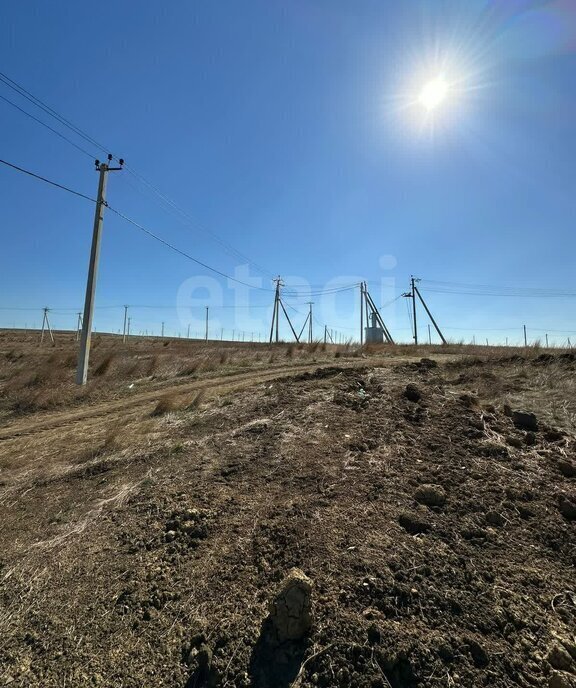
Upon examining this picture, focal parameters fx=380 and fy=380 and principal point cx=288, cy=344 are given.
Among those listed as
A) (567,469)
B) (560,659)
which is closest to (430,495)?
(560,659)

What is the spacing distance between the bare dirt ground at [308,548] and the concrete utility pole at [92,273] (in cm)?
680

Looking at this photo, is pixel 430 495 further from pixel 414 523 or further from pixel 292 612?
pixel 292 612

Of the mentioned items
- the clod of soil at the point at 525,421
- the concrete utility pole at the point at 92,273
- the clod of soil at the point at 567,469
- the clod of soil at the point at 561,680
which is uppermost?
the concrete utility pole at the point at 92,273

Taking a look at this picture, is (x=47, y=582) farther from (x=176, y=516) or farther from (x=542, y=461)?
(x=542, y=461)

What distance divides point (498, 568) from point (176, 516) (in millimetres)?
2712

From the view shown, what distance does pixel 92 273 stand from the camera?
13414 millimetres

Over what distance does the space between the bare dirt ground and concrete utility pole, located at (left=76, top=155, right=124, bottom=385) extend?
6796 mm

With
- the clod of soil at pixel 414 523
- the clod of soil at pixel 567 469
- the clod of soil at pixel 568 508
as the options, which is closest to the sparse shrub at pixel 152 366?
the clod of soil at pixel 414 523

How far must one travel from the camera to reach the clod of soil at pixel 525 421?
17.0ft

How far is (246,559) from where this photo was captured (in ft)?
9.82

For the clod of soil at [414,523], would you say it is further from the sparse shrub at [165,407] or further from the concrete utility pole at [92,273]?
the concrete utility pole at [92,273]

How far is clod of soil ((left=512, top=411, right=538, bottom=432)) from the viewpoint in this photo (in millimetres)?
5184

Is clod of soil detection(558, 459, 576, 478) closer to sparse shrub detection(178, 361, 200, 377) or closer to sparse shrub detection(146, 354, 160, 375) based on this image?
sparse shrub detection(178, 361, 200, 377)

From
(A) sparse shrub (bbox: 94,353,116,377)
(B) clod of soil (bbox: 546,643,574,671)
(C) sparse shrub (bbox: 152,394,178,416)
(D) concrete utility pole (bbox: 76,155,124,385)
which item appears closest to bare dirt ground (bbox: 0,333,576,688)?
(B) clod of soil (bbox: 546,643,574,671)
